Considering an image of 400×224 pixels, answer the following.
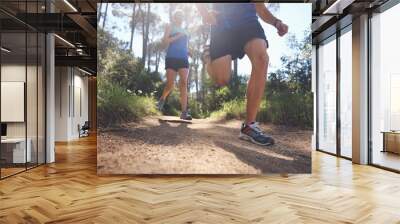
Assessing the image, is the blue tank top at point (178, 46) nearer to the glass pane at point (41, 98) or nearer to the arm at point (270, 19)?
the arm at point (270, 19)

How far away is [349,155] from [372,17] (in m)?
3.05

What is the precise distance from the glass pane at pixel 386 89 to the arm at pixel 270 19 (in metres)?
2.23

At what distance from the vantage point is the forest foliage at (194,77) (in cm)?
629

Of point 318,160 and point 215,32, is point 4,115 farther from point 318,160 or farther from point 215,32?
point 318,160

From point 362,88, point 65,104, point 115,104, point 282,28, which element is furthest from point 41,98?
point 65,104

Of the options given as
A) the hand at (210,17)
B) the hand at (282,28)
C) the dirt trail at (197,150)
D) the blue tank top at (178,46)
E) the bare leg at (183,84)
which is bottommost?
the dirt trail at (197,150)

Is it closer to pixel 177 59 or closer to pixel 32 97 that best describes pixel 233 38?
pixel 177 59

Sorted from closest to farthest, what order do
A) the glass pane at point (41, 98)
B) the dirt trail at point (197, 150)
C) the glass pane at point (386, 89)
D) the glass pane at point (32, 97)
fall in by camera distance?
the dirt trail at point (197, 150), the glass pane at point (386, 89), the glass pane at point (32, 97), the glass pane at point (41, 98)

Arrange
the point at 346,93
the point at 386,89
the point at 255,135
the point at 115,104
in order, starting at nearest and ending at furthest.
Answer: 1. the point at 255,135
2. the point at 115,104
3. the point at 386,89
4. the point at 346,93

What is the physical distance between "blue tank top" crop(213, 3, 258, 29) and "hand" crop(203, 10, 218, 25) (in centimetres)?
5

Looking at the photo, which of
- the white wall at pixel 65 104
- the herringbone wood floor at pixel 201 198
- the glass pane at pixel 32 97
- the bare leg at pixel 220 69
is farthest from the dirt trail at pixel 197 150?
the white wall at pixel 65 104

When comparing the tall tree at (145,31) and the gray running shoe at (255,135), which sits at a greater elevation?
the tall tree at (145,31)

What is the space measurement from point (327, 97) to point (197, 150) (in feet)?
17.4

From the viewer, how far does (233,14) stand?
6.31 m
